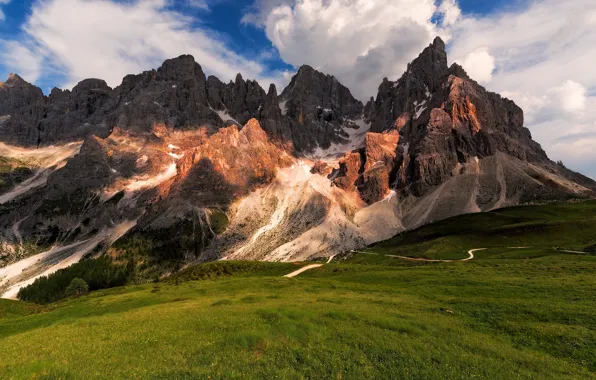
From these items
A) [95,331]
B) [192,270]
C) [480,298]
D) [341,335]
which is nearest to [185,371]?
[341,335]

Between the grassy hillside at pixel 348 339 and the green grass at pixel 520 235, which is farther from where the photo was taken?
the green grass at pixel 520 235

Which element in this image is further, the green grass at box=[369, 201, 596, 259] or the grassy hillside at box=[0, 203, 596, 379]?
the green grass at box=[369, 201, 596, 259]

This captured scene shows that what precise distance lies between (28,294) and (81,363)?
217675 mm

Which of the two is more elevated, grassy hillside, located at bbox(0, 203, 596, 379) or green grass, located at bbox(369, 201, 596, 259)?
grassy hillside, located at bbox(0, 203, 596, 379)

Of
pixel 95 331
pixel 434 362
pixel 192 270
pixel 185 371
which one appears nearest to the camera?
pixel 185 371

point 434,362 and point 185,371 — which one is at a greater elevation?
point 185,371

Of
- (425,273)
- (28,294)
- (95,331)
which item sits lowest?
(28,294)

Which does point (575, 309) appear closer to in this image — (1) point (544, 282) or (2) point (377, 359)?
(1) point (544, 282)

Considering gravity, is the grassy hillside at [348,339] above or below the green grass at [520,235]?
above

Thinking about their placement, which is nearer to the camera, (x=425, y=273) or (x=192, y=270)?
(x=425, y=273)

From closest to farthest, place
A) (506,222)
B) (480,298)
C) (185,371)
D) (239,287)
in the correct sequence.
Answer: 1. (185,371)
2. (480,298)
3. (239,287)
4. (506,222)

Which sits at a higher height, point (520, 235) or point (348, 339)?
point (348, 339)

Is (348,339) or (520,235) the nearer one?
(348,339)

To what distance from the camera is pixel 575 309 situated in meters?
32.7
